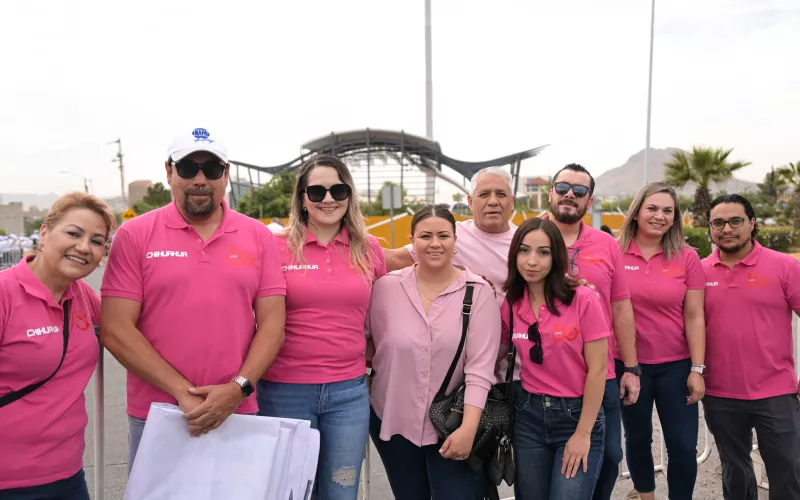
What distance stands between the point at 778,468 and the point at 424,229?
261 cm

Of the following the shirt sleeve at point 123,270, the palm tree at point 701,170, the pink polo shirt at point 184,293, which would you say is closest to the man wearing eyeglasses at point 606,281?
the pink polo shirt at point 184,293

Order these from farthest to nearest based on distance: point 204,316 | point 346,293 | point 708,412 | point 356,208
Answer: point 708,412 < point 356,208 < point 346,293 < point 204,316

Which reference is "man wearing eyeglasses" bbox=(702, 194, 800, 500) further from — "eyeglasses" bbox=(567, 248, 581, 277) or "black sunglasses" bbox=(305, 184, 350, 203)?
"black sunglasses" bbox=(305, 184, 350, 203)

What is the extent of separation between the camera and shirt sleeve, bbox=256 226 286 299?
2521 millimetres

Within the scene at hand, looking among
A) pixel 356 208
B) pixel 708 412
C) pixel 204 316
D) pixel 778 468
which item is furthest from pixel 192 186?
pixel 778 468

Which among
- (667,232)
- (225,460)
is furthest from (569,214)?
(225,460)

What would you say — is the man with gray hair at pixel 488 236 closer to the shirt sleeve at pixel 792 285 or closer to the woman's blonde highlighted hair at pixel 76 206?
the woman's blonde highlighted hair at pixel 76 206

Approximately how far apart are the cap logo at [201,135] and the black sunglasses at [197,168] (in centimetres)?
10

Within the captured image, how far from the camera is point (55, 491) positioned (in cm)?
216

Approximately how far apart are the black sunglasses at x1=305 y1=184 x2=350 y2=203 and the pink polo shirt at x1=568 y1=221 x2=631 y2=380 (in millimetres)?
1466

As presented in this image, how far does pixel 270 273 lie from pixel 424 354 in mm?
854

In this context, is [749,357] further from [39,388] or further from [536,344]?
[39,388]

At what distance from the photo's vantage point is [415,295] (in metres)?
2.78

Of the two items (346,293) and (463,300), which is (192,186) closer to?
(346,293)
